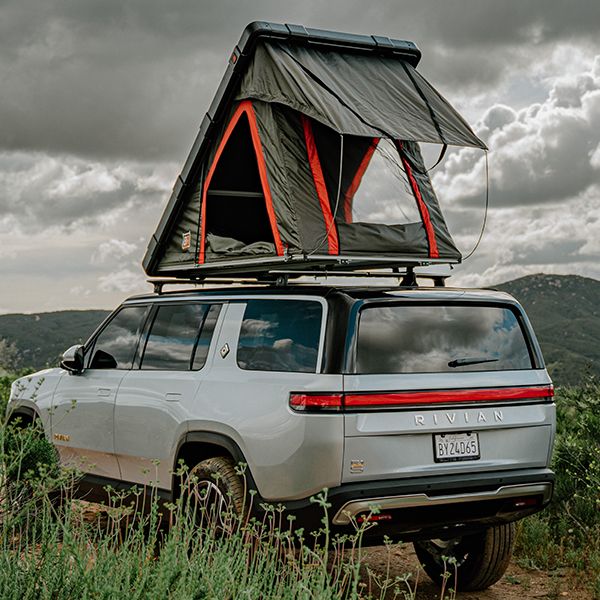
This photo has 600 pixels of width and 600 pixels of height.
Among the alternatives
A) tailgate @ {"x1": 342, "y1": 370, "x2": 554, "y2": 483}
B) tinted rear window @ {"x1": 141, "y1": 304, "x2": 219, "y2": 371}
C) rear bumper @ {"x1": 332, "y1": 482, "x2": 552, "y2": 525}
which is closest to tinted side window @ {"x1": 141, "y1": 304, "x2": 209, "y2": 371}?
tinted rear window @ {"x1": 141, "y1": 304, "x2": 219, "y2": 371}

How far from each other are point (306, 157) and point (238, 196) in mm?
1547

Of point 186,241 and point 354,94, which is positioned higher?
point 354,94

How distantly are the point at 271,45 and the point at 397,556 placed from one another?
181 inches

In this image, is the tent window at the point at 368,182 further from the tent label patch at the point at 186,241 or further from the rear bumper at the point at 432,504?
the rear bumper at the point at 432,504

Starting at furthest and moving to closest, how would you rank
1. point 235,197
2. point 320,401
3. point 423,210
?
point 235,197, point 423,210, point 320,401

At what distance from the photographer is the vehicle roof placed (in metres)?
5.87

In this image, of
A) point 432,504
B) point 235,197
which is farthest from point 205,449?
point 235,197

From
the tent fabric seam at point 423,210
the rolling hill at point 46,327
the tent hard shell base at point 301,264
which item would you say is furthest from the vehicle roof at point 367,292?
the rolling hill at point 46,327

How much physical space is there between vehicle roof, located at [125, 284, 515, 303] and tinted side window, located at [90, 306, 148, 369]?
788 mm

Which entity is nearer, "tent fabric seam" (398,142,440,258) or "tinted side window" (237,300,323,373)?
"tinted side window" (237,300,323,373)

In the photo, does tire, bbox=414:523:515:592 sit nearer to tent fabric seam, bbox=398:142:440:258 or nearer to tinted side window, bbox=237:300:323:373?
tinted side window, bbox=237:300:323:373

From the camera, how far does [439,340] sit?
238 inches

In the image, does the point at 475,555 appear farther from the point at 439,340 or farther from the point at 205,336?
the point at 205,336

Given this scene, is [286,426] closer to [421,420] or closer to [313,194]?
[421,420]
